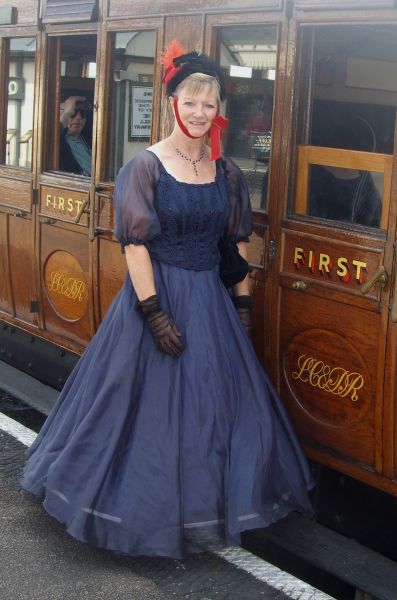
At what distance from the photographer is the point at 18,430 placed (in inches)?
218

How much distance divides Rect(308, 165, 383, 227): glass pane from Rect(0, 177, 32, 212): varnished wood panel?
7.74ft

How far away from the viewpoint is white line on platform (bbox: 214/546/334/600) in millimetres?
3732

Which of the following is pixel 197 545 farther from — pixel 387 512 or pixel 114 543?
pixel 387 512

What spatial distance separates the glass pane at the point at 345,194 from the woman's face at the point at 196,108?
1.57 ft

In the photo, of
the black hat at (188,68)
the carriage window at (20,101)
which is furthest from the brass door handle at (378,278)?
the carriage window at (20,101)

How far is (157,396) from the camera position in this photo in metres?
3.99

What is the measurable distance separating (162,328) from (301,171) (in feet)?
2.88

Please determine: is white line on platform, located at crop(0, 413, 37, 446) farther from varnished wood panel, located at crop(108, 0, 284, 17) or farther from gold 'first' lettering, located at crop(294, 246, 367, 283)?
varnished wood panel, located at crop(108, 0, 284, 17)

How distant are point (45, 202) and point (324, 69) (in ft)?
7.26

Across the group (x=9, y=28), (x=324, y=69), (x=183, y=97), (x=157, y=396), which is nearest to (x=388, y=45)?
(x=324, y=69)

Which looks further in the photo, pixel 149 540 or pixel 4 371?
pixel 4 371

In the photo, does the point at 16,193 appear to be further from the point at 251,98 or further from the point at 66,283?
the point at 251,98

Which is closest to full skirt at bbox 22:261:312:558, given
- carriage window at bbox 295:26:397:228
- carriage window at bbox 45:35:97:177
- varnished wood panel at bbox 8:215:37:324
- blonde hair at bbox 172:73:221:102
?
carriage window at bbox 295:26:397:228

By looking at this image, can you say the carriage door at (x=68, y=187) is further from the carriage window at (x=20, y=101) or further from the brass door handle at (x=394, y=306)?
the brass door handle at (x=394, y=306)
